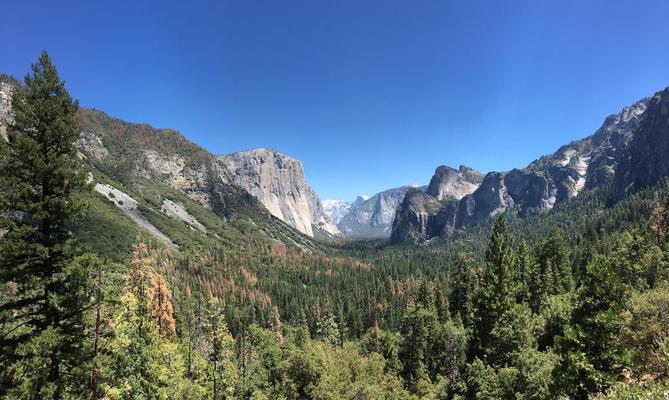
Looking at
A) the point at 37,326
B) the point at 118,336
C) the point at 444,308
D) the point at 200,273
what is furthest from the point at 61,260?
the point at 200,273

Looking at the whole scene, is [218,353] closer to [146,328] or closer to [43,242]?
[146,328]

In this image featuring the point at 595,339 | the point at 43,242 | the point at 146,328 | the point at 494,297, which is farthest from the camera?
the point at 494,297

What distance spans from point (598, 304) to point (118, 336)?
30556 millimetres

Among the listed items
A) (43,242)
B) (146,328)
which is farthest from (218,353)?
(43,242)

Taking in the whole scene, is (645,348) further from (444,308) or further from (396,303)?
(396,303)

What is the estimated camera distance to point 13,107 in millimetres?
16125

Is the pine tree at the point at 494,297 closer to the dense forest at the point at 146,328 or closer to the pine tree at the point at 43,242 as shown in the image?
the dense forest at the point at 146,328

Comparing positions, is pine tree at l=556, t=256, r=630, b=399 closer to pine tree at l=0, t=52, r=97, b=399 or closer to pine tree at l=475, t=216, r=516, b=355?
pine tree at l=475, t=216, r=516, b=355

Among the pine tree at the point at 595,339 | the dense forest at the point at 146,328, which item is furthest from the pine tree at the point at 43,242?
the pine tree at the point at 595,339

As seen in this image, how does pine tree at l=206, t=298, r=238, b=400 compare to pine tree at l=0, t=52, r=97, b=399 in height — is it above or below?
below

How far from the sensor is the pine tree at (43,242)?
1541cm

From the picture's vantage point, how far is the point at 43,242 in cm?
1662

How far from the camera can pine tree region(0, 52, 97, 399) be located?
607 inches

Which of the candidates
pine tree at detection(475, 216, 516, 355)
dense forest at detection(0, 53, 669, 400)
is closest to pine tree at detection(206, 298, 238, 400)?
dense forest at detection(0, 53, 669, 400)
